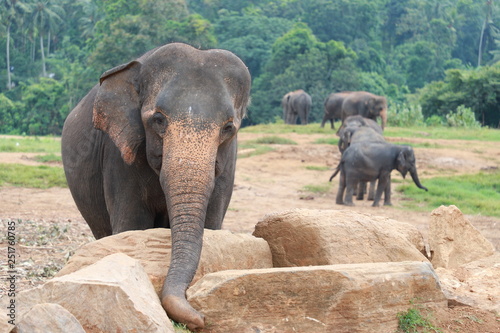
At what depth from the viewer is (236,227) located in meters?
10.1

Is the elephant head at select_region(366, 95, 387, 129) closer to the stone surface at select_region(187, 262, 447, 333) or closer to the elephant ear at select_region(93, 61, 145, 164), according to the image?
the elephant ear at select_region(93, 61, 145, 164)

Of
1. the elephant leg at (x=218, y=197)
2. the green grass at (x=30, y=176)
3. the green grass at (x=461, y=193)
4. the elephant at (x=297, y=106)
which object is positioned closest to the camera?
the elephant leg at (x=218, y=197)

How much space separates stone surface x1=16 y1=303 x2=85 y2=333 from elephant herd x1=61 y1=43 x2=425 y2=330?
0.77m

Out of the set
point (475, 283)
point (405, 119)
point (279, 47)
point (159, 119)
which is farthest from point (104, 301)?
point (279, 47)

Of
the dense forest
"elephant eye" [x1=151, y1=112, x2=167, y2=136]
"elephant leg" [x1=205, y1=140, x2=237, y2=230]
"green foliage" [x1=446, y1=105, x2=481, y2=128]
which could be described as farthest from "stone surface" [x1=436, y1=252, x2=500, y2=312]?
the dense forest

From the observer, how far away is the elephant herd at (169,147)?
167 inches

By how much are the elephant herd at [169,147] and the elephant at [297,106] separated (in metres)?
29.0

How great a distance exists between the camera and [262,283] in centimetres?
412

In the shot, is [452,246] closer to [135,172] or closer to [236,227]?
[135,172]

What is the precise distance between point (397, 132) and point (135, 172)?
20.3 metres

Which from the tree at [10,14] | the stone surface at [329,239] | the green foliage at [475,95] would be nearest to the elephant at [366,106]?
the green foliage at [475,95]

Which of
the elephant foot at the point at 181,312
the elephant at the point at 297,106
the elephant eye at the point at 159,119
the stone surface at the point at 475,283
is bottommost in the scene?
the elephant at the point at 297,106

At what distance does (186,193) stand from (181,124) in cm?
43

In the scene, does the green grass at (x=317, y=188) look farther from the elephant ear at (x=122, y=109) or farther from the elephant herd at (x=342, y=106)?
the elephant ear at (x=122, y=109)
